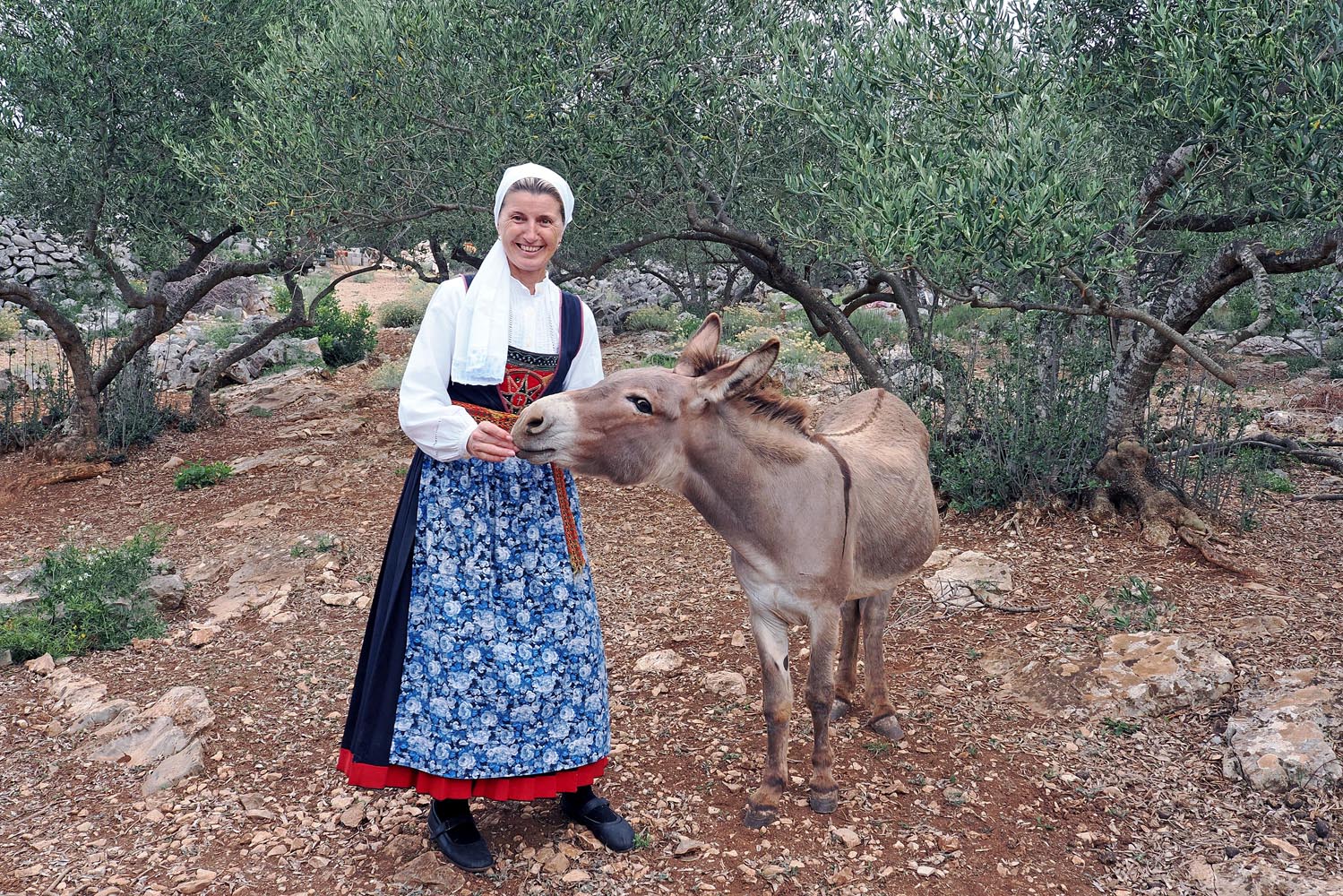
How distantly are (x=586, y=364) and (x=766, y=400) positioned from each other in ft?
2.51

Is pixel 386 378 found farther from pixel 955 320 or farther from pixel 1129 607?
pixel 1129 607

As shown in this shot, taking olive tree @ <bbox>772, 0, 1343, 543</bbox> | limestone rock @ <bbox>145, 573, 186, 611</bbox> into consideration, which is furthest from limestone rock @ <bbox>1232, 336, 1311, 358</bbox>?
limestone rock @ <bbox>145, 573, 186, 611</bbox>

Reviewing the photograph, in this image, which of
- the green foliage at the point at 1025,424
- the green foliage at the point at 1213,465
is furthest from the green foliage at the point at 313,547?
the green foliage at the point at 1213,465

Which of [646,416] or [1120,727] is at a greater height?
[646,416]

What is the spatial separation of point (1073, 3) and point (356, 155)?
583cm

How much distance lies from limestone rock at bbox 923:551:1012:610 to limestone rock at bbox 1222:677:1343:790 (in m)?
1.80

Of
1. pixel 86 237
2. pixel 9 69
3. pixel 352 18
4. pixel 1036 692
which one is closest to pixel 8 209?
pixel 86 237

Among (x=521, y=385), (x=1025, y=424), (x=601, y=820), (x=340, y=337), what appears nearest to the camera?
(x=521, y=385)

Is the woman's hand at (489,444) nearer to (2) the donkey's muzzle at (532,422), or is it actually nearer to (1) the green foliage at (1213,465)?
(2) the donkey's muzzle at (532,422)

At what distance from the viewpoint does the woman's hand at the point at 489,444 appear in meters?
3.15

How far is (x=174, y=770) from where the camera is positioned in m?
4.38

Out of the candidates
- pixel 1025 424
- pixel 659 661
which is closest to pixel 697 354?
pixel 659 661

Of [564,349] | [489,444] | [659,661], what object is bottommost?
[659,661]

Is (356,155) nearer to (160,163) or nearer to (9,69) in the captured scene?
(160,163)
